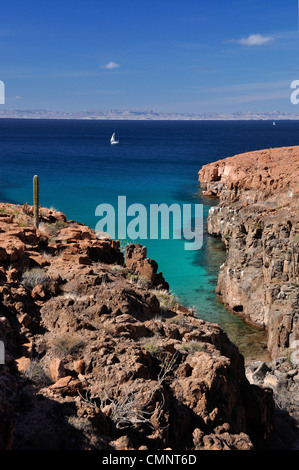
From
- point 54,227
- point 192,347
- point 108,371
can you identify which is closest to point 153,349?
point 192,347

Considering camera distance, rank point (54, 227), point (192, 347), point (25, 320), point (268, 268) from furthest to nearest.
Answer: point (268, 268) → point (54, 227) → point (192, 347) → point (25, 320)

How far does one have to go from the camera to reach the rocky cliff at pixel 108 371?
553 centimetres

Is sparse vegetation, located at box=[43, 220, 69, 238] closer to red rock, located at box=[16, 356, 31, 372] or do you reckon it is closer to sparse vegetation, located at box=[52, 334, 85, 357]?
sparse vegetation, located at box=[52, 334, 85, 357]

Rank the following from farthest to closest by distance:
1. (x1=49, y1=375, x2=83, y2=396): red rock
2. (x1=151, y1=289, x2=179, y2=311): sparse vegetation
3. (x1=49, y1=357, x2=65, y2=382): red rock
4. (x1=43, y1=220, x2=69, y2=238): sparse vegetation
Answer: (x1=43, y1=220, x2=69, y2=238): sparse vegetation < (x1=151, y1=289, x2=179, y2=311): sparse vegetation < (x1=49, y1=357, x2=65, y2=382): red rock < (x1=49, y1=375, x2=83, y2=396): red rock

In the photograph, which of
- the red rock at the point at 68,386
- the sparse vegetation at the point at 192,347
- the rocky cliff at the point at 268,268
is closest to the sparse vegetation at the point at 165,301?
the sparse vegetation at the point at 192,347

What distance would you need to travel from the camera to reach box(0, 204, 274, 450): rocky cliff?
5527mm

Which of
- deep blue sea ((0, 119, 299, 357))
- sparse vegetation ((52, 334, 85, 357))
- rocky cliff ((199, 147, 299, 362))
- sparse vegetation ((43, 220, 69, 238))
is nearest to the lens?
sparse vegetation ((52, 334, 85, 357))

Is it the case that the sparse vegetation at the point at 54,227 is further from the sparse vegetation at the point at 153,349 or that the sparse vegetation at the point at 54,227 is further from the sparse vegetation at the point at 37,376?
the sparse vegetation at the point at 37,376

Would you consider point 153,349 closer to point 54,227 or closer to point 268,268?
point 54,227

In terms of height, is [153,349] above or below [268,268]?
above

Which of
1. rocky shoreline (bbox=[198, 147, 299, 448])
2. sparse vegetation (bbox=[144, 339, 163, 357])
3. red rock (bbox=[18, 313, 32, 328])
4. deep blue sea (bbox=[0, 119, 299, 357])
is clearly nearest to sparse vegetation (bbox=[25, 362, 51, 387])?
red rock (bbox=[18, 313, 32, 328])

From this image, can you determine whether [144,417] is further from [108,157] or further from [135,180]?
[108,157]

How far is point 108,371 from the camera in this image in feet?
22.1

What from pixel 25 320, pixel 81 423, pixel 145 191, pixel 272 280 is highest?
pixel 25 320
